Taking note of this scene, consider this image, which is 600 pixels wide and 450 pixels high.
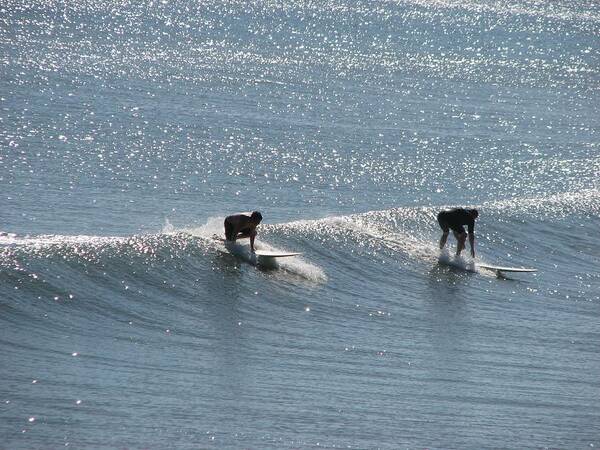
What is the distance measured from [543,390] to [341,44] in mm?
58036

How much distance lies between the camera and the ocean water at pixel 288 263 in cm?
1427

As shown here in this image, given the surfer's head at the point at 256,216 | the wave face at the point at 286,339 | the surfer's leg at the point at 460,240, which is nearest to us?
the wave face at the point at 286,339

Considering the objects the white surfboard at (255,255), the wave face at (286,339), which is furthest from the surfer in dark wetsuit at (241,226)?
the wave face at (286,339)

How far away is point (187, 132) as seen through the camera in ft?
121

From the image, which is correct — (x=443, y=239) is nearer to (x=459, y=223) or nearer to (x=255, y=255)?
(x=459, y=223)

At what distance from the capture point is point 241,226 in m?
21.1

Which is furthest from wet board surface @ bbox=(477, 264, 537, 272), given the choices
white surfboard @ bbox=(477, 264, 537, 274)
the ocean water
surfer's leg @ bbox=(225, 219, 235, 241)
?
surfer's leg @ bbox=(225, 219, 235, 241)

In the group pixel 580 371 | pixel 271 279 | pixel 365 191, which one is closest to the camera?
pixel 580 371

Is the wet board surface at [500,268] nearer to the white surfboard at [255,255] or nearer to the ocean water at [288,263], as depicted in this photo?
the ocean water at [288,263]

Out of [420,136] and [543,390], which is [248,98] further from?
[543,390]

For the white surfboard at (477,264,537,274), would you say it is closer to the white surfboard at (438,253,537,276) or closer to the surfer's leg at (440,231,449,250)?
the white surfboard at (438,253,537,276)

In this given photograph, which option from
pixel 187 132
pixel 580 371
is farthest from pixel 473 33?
pixel 580 371

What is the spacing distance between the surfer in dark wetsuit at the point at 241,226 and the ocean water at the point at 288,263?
0.44 metres

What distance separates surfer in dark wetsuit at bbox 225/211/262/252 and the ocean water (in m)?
0.44
